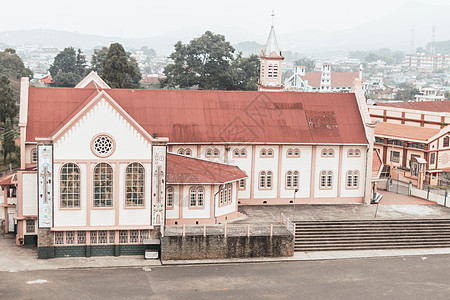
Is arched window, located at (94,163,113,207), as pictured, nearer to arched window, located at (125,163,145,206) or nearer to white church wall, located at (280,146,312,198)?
arched window, located at (125,163,145,206)

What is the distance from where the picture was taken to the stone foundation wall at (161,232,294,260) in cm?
3897

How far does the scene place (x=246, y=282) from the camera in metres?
35.7

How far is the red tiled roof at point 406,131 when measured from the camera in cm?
6240

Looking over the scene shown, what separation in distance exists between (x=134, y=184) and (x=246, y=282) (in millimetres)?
8931

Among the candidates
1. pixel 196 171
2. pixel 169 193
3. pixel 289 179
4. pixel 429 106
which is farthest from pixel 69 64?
pixel 169 193

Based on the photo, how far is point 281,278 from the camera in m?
→ 36.5

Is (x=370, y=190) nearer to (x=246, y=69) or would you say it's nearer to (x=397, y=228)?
(x=397, y=228)

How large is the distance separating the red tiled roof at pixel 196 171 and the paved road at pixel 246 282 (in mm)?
6261

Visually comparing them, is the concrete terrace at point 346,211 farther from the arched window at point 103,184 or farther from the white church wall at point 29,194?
the white church wall at point 29,194

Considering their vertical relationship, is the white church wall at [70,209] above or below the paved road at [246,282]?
above

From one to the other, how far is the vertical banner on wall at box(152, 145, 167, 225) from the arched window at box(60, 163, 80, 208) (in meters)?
4.45

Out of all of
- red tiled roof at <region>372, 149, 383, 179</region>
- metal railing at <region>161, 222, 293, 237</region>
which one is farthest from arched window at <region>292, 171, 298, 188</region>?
metal railing at <region>161, 222, 293, 237</region>

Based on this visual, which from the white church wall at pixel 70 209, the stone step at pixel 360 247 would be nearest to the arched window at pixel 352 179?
the stone step at pixel 360 247

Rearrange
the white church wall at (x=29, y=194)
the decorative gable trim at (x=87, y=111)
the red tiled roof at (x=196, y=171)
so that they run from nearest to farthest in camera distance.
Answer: the decorative gable trim at (x=87, y=111) → the white church wall at (x=29, y=194) → the red tiled roof at (x=196, y=171)
